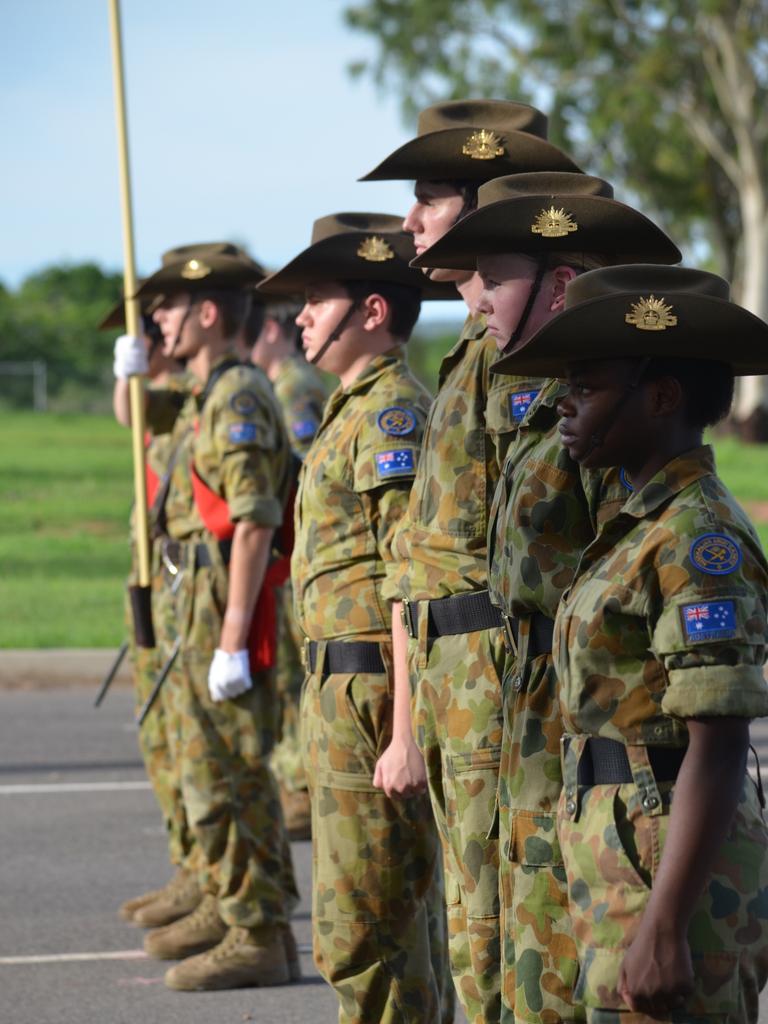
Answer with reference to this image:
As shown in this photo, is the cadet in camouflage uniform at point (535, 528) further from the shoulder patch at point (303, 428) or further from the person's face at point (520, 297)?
the shoulder patch at point (303, 428)

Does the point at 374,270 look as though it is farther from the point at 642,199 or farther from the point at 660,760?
the point at 642,199

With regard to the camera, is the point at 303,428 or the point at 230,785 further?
the point at 303,428

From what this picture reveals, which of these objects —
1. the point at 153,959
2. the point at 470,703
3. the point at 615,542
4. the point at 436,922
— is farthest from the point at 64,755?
the point at 615,542

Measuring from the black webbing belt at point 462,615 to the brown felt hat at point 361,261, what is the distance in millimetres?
1134

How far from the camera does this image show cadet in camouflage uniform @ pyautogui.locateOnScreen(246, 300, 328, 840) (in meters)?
8.31

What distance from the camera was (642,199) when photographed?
41312 mm

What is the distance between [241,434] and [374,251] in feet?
4.08

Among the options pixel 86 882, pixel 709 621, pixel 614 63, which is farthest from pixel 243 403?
pixel 614 63

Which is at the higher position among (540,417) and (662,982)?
(540,417)

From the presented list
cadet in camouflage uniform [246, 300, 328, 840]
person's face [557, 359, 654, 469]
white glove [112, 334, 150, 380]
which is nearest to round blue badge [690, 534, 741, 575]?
person's face [557, 359, 654, 469]

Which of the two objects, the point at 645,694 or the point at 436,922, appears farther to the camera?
the point at 436,922

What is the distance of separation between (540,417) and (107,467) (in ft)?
79.9

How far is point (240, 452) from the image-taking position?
5.94m

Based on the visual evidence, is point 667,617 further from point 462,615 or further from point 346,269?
point 346,269
